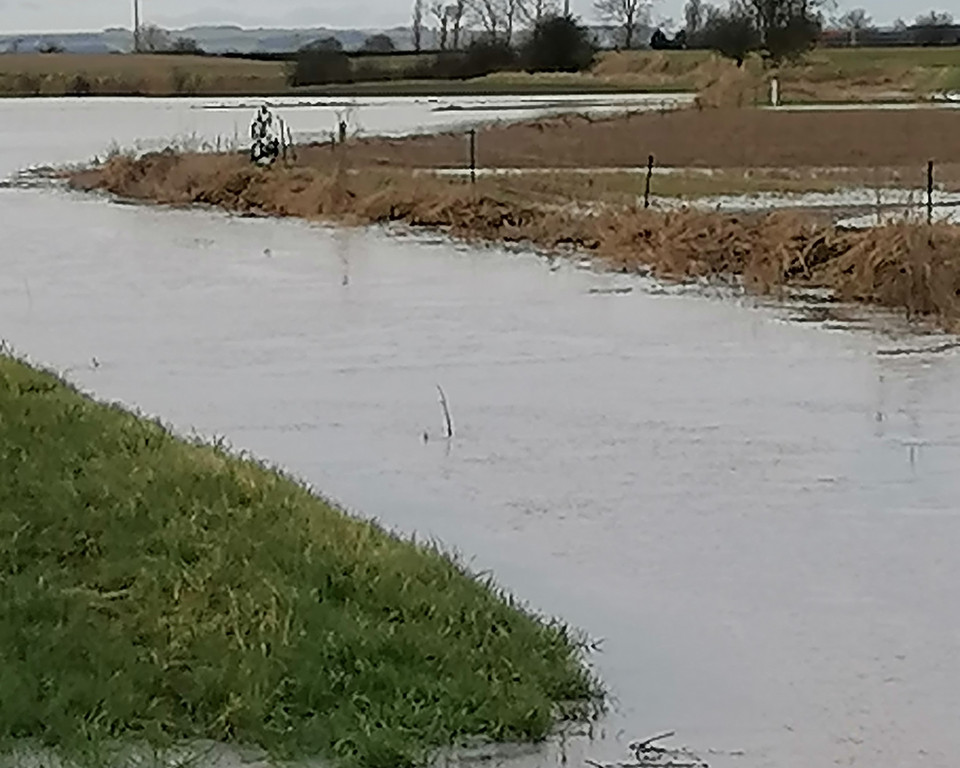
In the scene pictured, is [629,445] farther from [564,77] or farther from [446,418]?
[564,77]

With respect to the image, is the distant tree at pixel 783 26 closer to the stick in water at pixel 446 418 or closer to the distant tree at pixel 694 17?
the distant tree at pixel 694 17

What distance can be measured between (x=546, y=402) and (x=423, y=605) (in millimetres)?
6419

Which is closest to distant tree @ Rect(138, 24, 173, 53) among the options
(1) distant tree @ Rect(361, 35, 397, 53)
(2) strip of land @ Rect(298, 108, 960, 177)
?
(1) distant tree @ Rect(361, 35, 397, 53)

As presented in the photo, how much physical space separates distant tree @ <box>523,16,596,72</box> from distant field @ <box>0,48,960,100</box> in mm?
1393

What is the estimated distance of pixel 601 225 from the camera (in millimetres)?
25391

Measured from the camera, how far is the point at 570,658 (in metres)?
7.59

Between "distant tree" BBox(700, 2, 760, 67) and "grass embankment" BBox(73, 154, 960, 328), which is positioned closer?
"grass embankment" BBox(73, 154, 960, 328)

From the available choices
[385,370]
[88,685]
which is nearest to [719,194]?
[385,370]

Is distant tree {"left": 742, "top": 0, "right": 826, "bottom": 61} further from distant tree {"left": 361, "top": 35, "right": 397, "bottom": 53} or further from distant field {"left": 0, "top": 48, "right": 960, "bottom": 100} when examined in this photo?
distant tree {"left": 361, "top": 35, "right": 397, "bottom": 53}

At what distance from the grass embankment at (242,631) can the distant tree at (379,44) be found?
126817 millimetres

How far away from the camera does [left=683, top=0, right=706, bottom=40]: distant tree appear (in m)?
130

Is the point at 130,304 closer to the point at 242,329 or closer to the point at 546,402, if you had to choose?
the point at 242,329

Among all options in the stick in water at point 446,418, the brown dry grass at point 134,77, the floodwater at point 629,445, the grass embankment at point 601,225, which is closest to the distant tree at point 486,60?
the brown dry grass at point 134,77

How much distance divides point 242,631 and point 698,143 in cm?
3997
